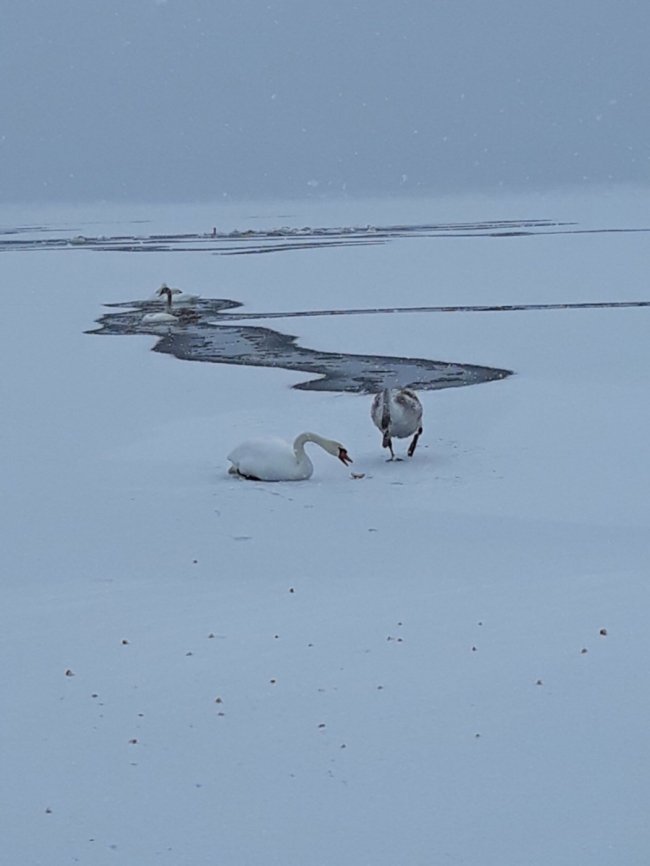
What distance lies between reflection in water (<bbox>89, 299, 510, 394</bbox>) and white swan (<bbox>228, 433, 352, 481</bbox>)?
3875 mm

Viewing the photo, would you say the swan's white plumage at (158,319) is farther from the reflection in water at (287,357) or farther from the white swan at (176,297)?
the white swan at (176,297)

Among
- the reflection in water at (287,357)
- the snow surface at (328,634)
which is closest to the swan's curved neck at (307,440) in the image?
the snow surface at (328,634)

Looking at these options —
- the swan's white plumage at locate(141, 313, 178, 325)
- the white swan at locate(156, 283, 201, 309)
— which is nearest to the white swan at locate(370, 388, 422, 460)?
the swan's white plumage at locate(141, 313, 178, 325)

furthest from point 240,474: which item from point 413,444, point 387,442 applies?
point 413,444

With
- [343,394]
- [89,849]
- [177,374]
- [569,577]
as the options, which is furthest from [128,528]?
[177,374]

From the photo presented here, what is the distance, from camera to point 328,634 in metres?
5.63

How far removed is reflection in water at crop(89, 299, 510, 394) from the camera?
13281 millimetres

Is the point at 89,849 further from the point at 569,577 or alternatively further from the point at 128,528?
the point at 128,528

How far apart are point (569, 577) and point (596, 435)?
3.75 meters

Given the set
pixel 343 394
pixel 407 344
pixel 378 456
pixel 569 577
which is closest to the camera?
pixel 569 577

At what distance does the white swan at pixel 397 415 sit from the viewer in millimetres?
9242

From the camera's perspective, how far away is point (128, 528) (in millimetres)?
7461

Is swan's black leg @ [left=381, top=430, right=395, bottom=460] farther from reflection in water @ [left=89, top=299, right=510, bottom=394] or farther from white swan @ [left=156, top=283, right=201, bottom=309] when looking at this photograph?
white swan @ [left=156, top=283, right=201, bottom=309]

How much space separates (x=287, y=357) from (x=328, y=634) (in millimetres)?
9937
